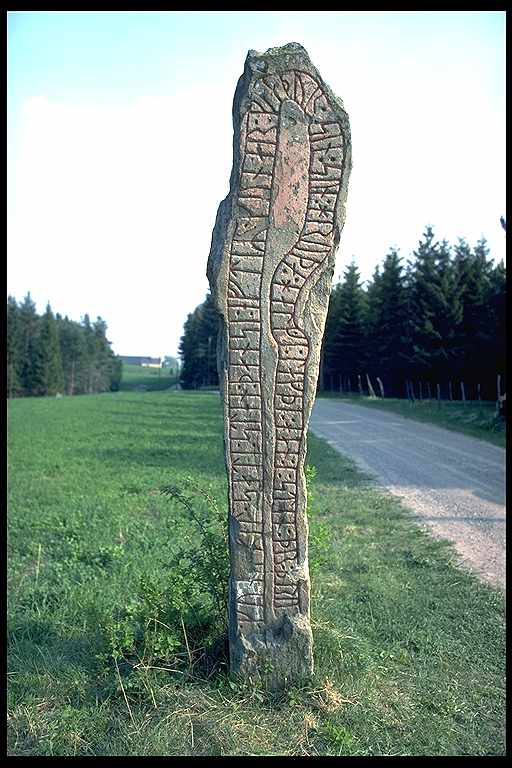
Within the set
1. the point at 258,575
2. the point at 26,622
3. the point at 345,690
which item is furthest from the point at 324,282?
the point at 26,622

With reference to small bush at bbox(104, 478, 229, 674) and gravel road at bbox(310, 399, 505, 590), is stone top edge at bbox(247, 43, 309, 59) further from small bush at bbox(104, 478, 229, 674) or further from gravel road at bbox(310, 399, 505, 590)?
gravel road at bbox(310, 399, 505, 590)

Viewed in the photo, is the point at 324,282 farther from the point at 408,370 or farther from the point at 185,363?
the point at 185,363

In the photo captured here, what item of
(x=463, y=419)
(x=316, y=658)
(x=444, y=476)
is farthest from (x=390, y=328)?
(x=316, y=658)

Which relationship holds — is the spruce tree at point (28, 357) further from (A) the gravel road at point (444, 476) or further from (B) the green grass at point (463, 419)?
(A) the gravel road at point (444, 476)

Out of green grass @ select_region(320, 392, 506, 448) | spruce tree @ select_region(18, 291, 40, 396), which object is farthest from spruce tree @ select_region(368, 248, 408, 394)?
spruce tree @ select_region(18, 291, 40, 396)

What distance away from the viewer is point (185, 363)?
84.8 meters

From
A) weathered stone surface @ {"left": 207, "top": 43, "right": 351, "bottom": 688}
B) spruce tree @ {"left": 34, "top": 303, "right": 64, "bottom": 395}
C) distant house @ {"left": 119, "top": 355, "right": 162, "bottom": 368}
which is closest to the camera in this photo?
weathered stone surface @ {"left": 207, "top": 43, "right": 351, "bottom": 688}

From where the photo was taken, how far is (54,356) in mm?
76562

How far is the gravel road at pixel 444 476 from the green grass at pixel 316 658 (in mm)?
480

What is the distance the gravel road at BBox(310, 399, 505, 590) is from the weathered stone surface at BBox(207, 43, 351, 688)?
314 cm

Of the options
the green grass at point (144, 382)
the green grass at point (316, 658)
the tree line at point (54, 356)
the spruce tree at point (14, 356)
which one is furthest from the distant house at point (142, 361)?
the green grass at point (316, 658)

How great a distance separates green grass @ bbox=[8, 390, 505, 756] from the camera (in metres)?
4.13

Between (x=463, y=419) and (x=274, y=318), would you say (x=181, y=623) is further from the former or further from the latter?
(x=463, y=419)

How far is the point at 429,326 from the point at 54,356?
168 ft
